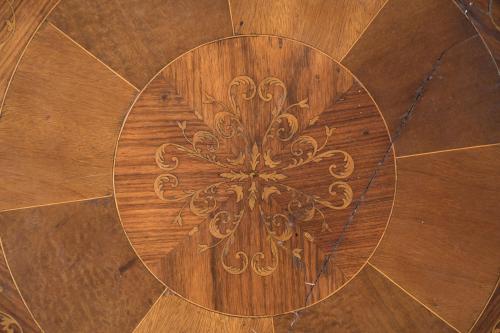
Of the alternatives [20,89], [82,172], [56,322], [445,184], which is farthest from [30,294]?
[445,184]

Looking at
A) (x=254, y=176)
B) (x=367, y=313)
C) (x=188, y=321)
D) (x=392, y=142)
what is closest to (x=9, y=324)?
(x=188, y=321)

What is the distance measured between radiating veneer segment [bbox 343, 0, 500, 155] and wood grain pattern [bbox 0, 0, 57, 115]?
79cm

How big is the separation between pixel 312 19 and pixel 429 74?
332mm

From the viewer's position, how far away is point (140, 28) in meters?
1.37

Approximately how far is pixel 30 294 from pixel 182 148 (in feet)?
1.70

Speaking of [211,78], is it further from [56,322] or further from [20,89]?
[56,322]

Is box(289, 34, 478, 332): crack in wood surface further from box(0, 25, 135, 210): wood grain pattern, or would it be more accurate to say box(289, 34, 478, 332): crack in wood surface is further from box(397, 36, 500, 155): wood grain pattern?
box(0, 25, 135, 210): wood grain pattern

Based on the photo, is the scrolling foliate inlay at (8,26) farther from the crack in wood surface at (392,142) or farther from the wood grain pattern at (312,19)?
the crack in wood surface at (392,142)

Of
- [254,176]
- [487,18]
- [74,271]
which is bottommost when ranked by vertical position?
[74,271]

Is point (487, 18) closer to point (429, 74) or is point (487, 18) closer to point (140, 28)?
point (429, 74)

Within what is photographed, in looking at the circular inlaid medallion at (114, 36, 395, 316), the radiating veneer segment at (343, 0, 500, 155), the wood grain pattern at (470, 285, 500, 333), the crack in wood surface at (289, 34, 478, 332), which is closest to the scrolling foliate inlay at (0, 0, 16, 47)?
the circular inlaid medallion at (114, 36, 395, 316)

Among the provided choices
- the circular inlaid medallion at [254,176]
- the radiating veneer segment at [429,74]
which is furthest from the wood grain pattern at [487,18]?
the circular inlaid medallion at [254,176]

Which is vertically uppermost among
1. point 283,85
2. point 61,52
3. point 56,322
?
point 61,52

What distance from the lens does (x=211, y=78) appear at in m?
1.37
